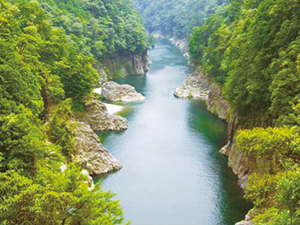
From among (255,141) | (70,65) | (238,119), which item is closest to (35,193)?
(255,141)

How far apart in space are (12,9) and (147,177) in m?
23.3

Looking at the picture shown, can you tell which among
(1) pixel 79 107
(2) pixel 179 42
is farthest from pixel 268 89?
(2) pixel 179 42

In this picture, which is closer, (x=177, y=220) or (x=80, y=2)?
(x=177, y=220)

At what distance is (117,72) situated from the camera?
276 ft

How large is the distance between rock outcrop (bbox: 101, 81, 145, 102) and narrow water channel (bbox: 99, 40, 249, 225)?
9.35ft

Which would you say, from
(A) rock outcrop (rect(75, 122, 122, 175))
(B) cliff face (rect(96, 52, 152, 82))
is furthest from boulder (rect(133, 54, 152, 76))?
(A) rock outcrop (rect(75, 122, 122, 175))

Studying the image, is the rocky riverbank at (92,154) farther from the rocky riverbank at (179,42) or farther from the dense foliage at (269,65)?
the rocky riverbank at (179,42)

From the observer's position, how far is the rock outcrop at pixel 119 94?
63.1m

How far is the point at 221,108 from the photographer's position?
52719mm

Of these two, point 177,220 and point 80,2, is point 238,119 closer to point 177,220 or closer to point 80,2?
point 177,220

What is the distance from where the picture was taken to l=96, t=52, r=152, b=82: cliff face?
82562mm

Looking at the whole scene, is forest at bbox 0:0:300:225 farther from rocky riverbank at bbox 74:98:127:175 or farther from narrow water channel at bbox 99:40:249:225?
narrow water channel at bbox 99:40:249:225

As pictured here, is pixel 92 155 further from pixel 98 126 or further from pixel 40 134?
pixel 40 134

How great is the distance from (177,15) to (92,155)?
115 meters
